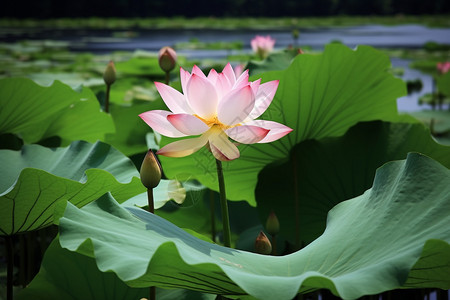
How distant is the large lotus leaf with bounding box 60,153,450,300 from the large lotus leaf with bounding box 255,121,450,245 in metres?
0.35

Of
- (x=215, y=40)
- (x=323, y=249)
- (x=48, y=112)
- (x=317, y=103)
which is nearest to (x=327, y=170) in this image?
(x=317, y=103)

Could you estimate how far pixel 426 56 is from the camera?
827 cm

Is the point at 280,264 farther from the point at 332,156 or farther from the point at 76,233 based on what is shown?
the point at 332,156

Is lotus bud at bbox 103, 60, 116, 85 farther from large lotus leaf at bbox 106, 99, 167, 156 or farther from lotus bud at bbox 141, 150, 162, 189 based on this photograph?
lotus bud at bbox 141, 150, 162, 189

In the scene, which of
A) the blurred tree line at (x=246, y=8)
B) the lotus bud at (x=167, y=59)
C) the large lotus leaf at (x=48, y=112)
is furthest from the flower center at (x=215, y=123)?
the blurred tree line at (x=246, y=8)

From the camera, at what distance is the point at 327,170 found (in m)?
1.31

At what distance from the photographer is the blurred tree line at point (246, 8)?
1005 inches

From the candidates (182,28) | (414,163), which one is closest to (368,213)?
(414,163)

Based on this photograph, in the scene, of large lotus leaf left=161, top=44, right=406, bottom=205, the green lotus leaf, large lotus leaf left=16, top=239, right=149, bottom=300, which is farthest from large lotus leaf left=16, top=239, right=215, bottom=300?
the green lotus leaf

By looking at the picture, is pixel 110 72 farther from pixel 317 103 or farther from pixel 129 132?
pixel 317 103

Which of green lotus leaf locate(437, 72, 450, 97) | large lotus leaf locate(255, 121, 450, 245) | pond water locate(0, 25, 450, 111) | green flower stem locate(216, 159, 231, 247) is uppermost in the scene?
pond water locate(0, 25, 450, 111)

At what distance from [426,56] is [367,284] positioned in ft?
27.2

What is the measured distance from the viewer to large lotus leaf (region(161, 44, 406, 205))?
1279 millimetres

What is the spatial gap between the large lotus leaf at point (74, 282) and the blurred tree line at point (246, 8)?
2534cm
